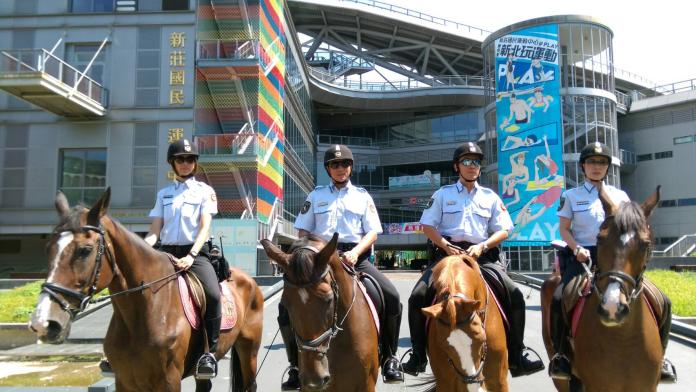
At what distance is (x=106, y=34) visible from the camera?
27.6 meters

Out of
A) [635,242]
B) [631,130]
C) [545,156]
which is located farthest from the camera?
[631,130]

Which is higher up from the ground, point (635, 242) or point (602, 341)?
point (635, 242)

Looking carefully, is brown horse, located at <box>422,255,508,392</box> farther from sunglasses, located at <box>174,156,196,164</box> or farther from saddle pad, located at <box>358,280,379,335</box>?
sunglasses, located at <box>174,156,196,164</box>

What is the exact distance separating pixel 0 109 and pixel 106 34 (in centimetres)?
656

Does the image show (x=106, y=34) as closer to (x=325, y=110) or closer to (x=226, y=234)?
(x=226, y=234)

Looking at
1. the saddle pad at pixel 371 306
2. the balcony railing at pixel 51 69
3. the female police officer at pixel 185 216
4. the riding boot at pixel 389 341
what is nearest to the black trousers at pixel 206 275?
the female police officer at pixel 185 216

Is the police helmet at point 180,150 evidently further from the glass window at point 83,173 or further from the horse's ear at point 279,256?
the glass window at point 83,173

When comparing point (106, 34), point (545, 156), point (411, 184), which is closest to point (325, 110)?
point (411, 184)

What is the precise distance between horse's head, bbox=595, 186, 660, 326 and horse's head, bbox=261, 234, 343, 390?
204cm

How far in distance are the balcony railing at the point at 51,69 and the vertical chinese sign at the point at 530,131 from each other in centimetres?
2605

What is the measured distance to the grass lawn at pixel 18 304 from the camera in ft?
44.9

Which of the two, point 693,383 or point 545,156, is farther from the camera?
point 545,156

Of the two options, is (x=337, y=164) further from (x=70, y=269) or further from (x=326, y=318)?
(x=70, y=269)

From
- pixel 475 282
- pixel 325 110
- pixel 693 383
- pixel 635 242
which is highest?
pixel 325 110
